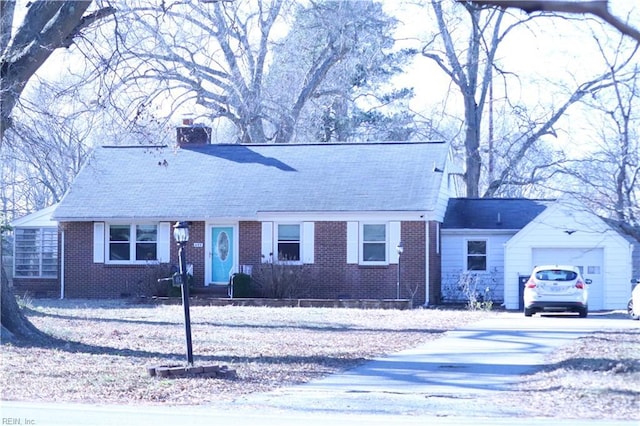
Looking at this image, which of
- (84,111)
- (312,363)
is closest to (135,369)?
(312,363)

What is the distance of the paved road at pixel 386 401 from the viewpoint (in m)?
10.8

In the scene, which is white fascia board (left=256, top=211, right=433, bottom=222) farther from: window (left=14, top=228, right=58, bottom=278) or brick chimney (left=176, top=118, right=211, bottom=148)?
window (left=14, top=228, right=58, bottom=278)

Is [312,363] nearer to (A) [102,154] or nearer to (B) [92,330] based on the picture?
(B) [92,330]

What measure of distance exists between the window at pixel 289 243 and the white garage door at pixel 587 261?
7.50 metres

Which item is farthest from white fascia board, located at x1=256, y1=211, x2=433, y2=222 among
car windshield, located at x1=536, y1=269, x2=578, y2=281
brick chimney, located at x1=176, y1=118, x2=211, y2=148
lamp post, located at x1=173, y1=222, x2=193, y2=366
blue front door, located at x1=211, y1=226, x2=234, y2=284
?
lamp post, located at x1=173, y1=222, x2=193, y2=366

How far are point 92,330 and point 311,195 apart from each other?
1359 centimetres

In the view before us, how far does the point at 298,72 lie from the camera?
4553cm

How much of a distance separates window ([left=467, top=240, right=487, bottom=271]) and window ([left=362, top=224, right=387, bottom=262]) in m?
3.12

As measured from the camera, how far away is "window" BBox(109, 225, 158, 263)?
3450 cm

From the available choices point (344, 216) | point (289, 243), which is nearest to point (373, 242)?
point (344, 216)

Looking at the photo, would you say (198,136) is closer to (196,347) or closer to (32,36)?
(32,36)

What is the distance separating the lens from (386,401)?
12406mm

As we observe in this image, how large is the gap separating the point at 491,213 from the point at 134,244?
12099 millimetres

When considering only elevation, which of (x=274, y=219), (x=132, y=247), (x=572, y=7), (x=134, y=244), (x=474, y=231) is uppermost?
(x=572, y=7)
